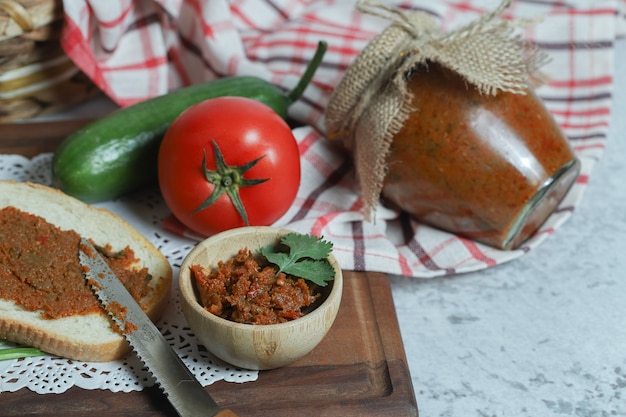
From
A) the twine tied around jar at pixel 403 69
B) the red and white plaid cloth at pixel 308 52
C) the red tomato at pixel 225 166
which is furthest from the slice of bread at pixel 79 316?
the twine tied around jar at pixel 403 69

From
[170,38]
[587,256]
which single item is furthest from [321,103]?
[587,256]

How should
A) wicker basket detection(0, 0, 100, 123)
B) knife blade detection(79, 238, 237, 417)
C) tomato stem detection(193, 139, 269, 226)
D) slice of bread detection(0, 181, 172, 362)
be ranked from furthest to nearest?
wicker basket detection(0, 0, 100, 123) < tomato stem detection(193, 139, 269, 226) < slice of bread detection(0, 181, 172, 362) < knife blade detection(79, 238, 237, 417)

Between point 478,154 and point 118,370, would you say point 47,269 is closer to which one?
point 118,370

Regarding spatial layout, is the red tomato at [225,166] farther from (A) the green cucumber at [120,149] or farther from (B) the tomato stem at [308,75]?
(B) the tomato stem at [308,75]

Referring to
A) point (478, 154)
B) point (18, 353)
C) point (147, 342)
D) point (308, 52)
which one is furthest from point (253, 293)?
point (308, 52)

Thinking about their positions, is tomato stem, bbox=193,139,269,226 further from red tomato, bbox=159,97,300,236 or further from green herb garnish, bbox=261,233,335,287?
green herb garnish, bbox=261,233,335,287

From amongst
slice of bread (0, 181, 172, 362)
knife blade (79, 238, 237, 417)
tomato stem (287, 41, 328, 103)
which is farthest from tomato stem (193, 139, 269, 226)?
tomato stem (287, 41, 328, 103)
